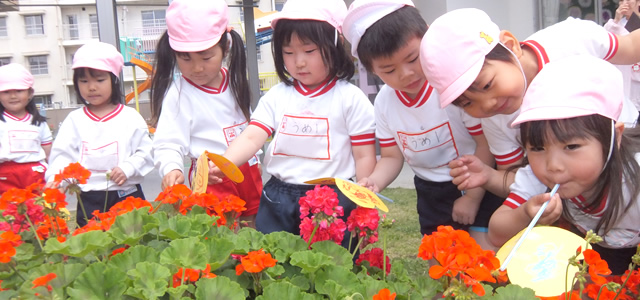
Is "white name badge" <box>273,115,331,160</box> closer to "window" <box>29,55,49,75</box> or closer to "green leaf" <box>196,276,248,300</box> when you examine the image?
"green leaf" <box>196,276,248,300</box>

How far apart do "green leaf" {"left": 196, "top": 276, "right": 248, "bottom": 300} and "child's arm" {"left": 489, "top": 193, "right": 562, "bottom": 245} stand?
780 mm

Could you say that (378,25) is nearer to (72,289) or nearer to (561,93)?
(561,93)

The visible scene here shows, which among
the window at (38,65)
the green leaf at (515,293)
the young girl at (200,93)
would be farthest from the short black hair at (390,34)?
the window at (38,65)

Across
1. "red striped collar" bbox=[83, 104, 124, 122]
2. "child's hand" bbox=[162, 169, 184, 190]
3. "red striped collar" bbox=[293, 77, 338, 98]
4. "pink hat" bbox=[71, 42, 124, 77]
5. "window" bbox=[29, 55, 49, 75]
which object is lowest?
"child's hand" bbox=[162, 169, 184, 190]

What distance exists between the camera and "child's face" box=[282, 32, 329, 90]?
2162 millimetres

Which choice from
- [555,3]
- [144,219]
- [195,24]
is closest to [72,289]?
[144,219]

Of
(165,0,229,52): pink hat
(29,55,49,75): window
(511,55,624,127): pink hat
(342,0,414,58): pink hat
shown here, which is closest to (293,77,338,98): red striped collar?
(342,0,414,58): pink hat

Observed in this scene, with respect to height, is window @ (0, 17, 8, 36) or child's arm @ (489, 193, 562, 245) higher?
window @ (0, 17, 8, 36)

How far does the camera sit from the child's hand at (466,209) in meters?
2.13

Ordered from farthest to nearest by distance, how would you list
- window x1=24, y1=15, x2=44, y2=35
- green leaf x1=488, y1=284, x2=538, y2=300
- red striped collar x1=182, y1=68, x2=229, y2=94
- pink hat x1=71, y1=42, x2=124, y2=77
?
window x1=24, y1=15, x2=44, y2=35, pink hat x1=71, y1=42, x2=124, y2=77, red striped collar x1=182, y1=68, x2=229, y2=94, green leaf x1=488, y1=284, x2=538, y2=300

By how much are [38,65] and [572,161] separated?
91.2ft

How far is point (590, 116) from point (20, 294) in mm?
1328

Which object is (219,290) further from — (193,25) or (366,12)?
(193,25)

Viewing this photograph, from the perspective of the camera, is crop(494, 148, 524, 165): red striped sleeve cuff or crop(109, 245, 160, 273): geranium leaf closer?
crop(109, 245, 160, 273): geranium leaf
